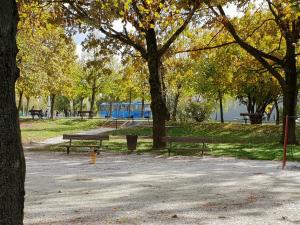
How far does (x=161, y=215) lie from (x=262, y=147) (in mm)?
14438

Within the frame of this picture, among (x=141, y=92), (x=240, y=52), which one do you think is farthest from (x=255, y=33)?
(x=141, y=92)

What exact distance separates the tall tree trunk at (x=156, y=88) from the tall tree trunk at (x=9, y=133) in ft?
48.8

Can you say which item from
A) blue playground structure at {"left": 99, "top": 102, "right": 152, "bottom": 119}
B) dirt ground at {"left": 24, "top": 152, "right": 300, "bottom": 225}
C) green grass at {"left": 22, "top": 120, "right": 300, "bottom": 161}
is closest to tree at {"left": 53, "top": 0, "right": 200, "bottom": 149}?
green grass at {"left": 22, "top": 120, "right": 300, "bottom": 161}

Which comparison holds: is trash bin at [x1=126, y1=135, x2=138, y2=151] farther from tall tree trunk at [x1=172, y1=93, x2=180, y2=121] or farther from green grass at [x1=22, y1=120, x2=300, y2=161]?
tall tree trunk at [x1=172, y1=93, x2=180, y2=121]

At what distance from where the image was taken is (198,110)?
40062mm

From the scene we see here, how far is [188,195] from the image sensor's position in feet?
28.0

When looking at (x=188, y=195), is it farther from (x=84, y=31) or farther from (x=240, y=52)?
(x=240, y=52)

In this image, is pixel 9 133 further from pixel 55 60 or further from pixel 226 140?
pixel 55 60

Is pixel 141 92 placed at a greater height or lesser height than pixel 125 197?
greater

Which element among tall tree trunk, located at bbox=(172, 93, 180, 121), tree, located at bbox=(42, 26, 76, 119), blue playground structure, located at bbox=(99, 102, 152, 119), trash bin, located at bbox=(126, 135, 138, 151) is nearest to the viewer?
trash bin, located at bbox=(126, 135, 138, 151)

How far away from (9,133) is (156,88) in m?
15.2

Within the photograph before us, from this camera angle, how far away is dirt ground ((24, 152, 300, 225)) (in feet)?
22.0

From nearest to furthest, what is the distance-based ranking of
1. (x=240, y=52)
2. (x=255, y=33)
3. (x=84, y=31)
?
(x=84, y=31), (x=255, y=33), (x=240, y=52)

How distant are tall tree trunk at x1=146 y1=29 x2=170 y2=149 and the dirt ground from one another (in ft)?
15.2
